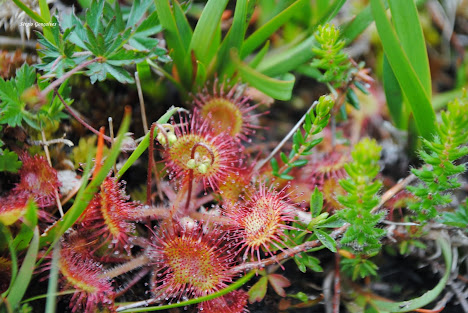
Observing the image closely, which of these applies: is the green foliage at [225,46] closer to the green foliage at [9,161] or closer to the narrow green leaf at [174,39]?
the narrow green leaf at [174,39]

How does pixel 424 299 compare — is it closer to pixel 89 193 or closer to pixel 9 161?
pixel 89 193

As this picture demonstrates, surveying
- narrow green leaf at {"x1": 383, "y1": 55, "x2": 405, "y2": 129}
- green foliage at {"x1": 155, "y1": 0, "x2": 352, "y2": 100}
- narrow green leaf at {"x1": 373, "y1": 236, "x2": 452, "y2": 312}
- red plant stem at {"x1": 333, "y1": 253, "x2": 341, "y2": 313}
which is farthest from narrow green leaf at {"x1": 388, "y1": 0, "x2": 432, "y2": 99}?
red plant stem at {"x1": 333, "y1": 253, "x2": 341, "y2": 313}

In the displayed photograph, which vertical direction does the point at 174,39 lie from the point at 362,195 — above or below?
above

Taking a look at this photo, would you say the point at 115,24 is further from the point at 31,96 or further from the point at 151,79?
the point at 31,96

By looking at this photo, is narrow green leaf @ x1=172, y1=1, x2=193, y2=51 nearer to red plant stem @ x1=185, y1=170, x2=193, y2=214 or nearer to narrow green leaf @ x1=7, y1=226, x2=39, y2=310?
red plant stem @ x1=185, y1=170, x2=193, y2=214

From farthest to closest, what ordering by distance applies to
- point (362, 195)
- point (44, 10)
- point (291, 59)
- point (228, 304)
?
point (291, 59), point (44, 10), point (228, 304), point (362, 195)

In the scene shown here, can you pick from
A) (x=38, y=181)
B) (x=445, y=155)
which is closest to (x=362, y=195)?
(x=445, y=155)

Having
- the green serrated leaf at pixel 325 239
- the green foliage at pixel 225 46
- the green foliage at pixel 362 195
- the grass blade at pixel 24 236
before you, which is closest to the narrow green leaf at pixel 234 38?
the green foliage at pixel 225 46
